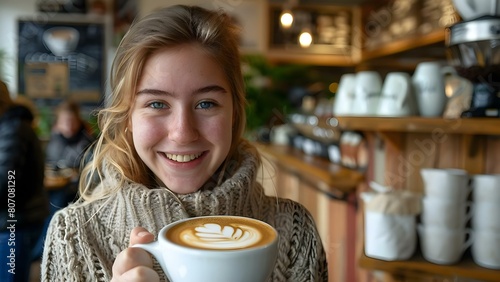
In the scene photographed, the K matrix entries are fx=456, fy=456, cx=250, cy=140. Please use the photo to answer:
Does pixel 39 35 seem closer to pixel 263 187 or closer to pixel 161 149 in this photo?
pixel 161 149

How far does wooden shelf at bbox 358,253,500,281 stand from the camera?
48.4 inches

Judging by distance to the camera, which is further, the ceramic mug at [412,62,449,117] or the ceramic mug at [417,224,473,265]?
the ceramic mug at [412,62,449,117]

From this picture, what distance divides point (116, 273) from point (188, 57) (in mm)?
273

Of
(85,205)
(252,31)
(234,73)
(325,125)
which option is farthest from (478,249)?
(252,31)

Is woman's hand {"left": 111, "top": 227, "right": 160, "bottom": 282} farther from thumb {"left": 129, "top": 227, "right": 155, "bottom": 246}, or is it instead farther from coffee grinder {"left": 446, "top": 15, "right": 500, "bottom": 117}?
coffee grinder {"left": 446, "top": 15, "right": 500, "bottom": 117}

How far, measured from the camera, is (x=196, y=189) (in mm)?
607

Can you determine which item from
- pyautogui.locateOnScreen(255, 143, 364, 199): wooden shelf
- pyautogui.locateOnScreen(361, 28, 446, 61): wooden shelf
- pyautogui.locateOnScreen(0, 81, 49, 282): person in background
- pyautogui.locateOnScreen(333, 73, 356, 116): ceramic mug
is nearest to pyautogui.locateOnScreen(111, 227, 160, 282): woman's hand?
pyautogui.locateOnScreen(0, 81, 49, 282): person in background

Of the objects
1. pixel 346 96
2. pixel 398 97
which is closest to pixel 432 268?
pixel 398 97

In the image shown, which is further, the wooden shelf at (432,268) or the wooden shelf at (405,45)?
the wooden shelf at (405,45)

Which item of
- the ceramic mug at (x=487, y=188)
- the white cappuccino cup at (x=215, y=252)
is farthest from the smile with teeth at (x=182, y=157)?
the ceramic mug at (x=487, y=188)

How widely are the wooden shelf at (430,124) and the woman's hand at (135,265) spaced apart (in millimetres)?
980

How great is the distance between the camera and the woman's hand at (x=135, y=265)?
0.45 metres

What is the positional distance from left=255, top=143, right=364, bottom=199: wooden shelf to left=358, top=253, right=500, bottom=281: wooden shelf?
442 millimetres

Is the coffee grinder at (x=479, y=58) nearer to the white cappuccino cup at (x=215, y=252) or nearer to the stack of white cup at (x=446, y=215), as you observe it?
the stack of white cup at (x=446, y=215)
